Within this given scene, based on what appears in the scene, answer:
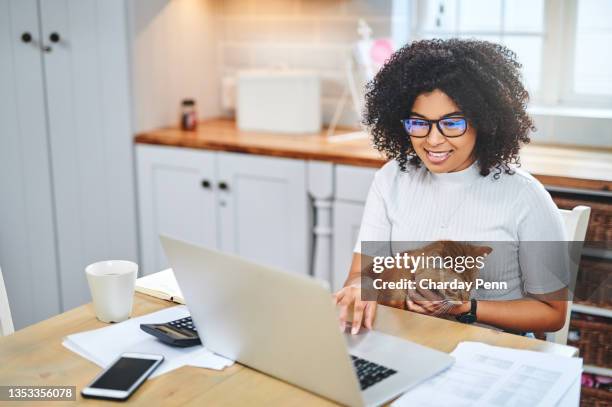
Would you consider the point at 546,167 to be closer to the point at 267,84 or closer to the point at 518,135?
the point at 518,135

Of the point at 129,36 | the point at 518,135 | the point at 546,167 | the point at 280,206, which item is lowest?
the point at 280,206

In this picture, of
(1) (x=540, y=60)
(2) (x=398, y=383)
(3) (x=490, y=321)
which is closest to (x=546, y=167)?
(1) (x=540, y=60)

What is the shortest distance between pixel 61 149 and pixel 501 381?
246 centimetres

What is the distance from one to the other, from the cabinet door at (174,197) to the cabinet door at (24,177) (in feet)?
1.36

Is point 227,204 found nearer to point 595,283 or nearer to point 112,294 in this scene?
point 595,283

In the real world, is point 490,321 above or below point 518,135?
below

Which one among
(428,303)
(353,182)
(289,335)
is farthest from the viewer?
(353,182)

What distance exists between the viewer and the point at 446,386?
125 centimetres

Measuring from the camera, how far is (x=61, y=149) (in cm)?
326

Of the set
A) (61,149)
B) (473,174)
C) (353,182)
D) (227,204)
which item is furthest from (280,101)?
(473,174)

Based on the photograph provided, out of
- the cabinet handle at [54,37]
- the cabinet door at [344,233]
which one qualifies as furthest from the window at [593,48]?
the cabinet handle at [54,37]

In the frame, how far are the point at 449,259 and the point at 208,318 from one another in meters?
0.65

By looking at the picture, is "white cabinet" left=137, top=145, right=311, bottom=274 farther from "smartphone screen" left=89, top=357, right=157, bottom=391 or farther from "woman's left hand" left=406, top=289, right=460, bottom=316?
"smartphone screen" left=89, top=357, right=157, bottom=391

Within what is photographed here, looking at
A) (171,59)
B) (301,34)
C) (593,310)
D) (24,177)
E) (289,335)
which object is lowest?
(593,310)
